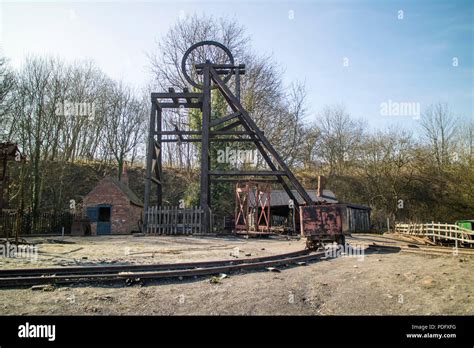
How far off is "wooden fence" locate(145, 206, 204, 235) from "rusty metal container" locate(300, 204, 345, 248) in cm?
645

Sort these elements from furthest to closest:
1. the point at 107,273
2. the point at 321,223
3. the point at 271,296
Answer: the point at 321,223 < the point at 107,273 < the point at 271,296

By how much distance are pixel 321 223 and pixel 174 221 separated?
781cm

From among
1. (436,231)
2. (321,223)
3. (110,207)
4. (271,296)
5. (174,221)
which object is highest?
(110,207)

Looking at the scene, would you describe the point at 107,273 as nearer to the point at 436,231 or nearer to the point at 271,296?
the point at 271,296

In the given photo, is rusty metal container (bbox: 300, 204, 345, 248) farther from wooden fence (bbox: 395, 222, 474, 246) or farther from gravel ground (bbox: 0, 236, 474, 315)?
wooden fence (bbox: 395, 222, 474, 246)

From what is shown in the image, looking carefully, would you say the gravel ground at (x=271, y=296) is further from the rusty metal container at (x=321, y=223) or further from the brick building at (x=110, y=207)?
the brick building at (x=110, y=207)

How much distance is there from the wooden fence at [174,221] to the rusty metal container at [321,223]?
254 inches

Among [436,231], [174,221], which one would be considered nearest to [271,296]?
[174,221]

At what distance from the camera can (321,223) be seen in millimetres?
9602

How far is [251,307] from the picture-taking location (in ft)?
13.0

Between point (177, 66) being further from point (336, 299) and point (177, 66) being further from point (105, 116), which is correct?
point (336, 299)

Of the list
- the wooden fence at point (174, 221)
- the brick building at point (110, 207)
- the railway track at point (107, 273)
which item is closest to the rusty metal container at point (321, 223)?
the railway track at point (107, 273)

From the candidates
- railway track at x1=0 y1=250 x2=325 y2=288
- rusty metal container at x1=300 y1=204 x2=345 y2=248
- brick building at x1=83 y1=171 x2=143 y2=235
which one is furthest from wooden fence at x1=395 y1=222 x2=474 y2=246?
brick building at x1=83 y1=171 x2=143 y2=235

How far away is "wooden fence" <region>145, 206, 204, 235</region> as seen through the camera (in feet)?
49.1
